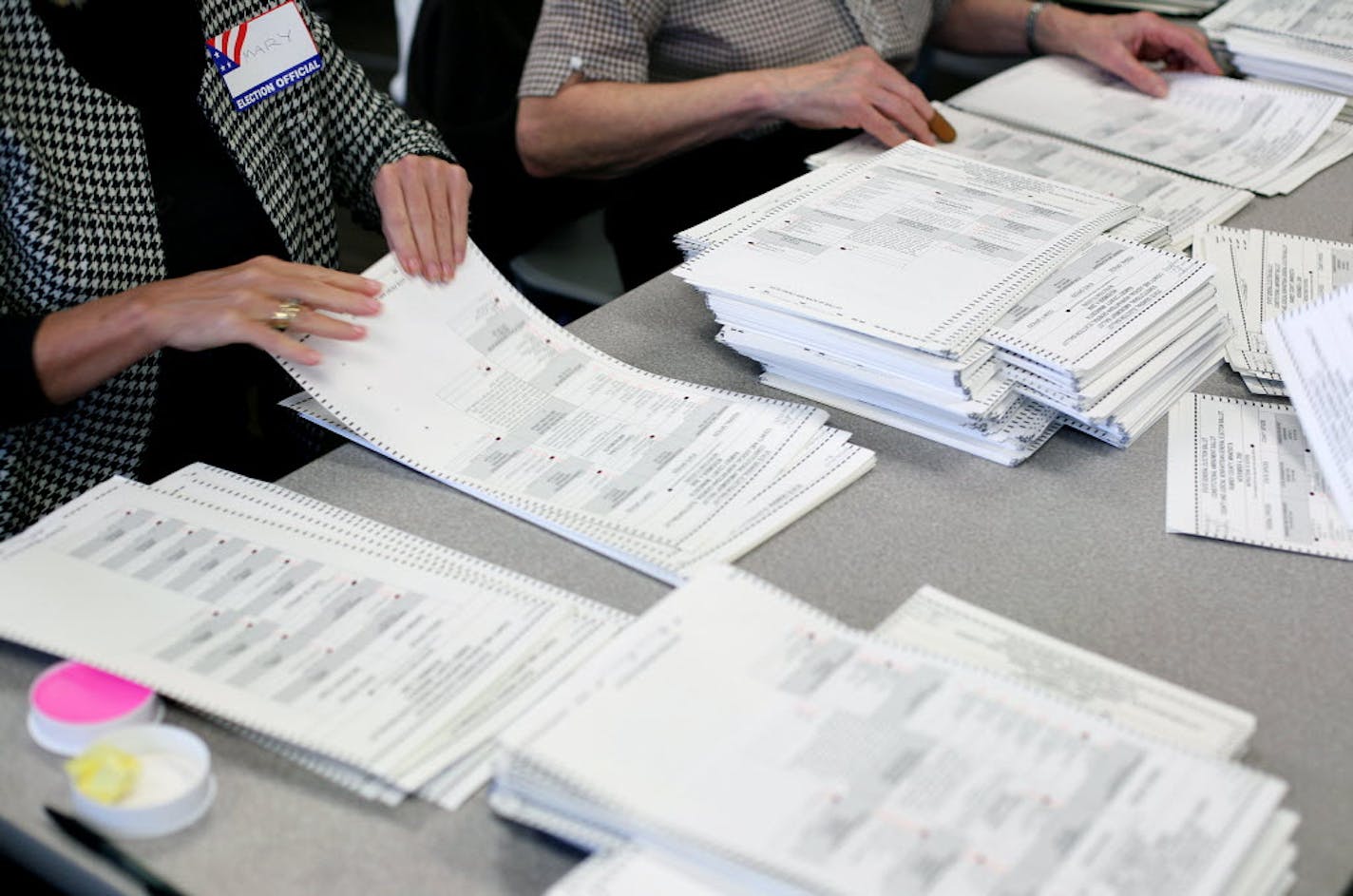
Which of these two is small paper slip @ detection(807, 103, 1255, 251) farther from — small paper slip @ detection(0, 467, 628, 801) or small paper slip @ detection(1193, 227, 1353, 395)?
small paper slip @ detection(0, 467, 628, 801)

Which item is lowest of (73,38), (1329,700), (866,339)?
(1329,700)

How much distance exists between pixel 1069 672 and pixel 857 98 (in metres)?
0.87

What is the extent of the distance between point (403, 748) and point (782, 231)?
0.64 m

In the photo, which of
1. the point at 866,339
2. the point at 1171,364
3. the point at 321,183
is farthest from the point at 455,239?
the point at 1171,364

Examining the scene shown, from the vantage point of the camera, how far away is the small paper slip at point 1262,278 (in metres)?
1.26

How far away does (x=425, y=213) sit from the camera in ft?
4.41

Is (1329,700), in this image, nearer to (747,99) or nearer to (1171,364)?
(1171,364)

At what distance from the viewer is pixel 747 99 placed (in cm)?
169

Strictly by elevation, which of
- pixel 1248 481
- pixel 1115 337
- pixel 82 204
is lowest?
pixel 1248 481

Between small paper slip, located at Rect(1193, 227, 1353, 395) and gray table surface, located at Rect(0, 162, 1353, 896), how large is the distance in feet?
0.10

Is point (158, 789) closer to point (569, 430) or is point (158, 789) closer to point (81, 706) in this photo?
point (81, 706)

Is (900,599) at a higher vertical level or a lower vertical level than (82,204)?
lower

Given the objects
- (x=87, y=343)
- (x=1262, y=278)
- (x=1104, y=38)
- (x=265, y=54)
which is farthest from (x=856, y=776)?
(x=1104, y=38)

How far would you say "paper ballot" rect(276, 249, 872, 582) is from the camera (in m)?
1.06
